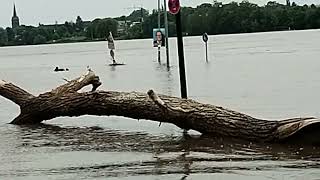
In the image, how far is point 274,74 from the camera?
28.8 meters

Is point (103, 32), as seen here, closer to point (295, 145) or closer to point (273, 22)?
point (273, 22)

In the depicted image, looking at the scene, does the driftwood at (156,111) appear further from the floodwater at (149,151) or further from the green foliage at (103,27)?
the green foliage at (103,27)

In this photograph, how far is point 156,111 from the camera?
13820mm

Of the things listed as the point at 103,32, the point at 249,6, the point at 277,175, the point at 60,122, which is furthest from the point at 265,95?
the point at 249,6

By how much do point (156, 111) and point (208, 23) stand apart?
106m

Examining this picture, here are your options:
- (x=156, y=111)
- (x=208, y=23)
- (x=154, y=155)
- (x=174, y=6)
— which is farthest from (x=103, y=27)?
(x=154, y=155)

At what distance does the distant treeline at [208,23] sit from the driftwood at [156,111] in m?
87.9

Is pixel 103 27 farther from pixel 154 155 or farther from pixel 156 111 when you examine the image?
pixel 154 155

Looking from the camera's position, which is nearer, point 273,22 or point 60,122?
point 60,122

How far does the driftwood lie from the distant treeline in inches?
3461

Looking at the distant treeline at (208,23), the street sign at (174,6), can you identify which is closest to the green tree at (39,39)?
the distant treeline at (208,23)

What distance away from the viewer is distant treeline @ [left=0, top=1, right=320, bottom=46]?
381 feet

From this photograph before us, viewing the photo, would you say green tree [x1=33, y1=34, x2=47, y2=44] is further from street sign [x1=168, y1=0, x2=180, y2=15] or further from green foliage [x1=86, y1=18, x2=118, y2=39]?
street sign [x1=168, y1=0, x2=180, y2=15]

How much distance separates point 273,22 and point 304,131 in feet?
392
